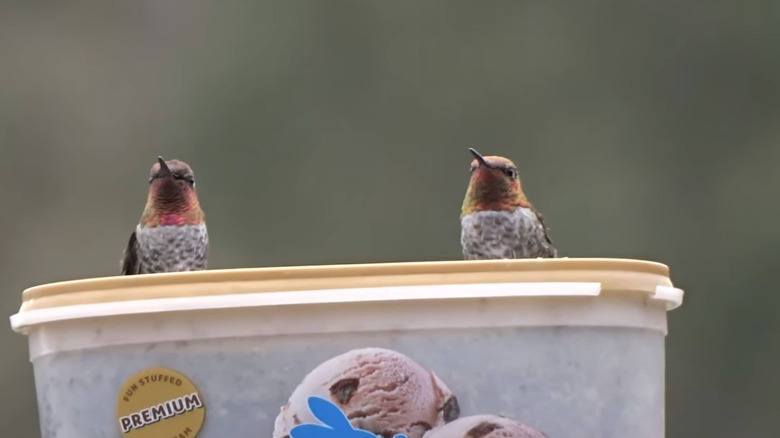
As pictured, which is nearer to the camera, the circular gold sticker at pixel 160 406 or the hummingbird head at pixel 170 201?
the circular gold sticker at pixel 160 406

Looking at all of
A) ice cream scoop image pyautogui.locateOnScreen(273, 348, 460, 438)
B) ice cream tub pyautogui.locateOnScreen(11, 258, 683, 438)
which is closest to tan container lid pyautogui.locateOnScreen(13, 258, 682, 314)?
ice cream tub pyautogui.locateOnScreen(11, 258, 683, 438)

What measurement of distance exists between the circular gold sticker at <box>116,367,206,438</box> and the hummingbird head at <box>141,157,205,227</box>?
923mm

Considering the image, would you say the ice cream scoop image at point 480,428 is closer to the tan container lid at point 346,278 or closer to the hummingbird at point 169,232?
the tan container lid at point 346,278

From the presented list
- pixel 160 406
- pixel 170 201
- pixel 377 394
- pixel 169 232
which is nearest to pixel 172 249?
pixel 169 232

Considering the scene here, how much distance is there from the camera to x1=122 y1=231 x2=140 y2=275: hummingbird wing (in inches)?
139

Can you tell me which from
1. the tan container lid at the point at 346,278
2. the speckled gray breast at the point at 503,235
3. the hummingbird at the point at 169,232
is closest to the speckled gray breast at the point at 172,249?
the hummingbird at the point at 169,232

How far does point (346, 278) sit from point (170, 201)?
1.08 metres

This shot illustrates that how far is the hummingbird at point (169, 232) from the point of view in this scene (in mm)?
3461

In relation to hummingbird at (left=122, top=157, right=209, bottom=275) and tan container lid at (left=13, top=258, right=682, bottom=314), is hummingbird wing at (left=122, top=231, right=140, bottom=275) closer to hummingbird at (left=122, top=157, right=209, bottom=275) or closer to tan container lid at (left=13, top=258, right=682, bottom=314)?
hummingbird at (left=122, top=157, right=209, bottom=275)

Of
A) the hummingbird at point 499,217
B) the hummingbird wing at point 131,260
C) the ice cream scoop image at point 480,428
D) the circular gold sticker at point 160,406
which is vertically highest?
the hummingbird at point 499,217

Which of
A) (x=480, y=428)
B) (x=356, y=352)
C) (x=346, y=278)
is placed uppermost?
(x=346, y=278)

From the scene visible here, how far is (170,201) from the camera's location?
356 cm

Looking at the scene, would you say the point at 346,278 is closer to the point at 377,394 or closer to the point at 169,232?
the point at 377,394

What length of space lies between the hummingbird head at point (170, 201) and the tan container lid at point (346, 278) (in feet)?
2.85
